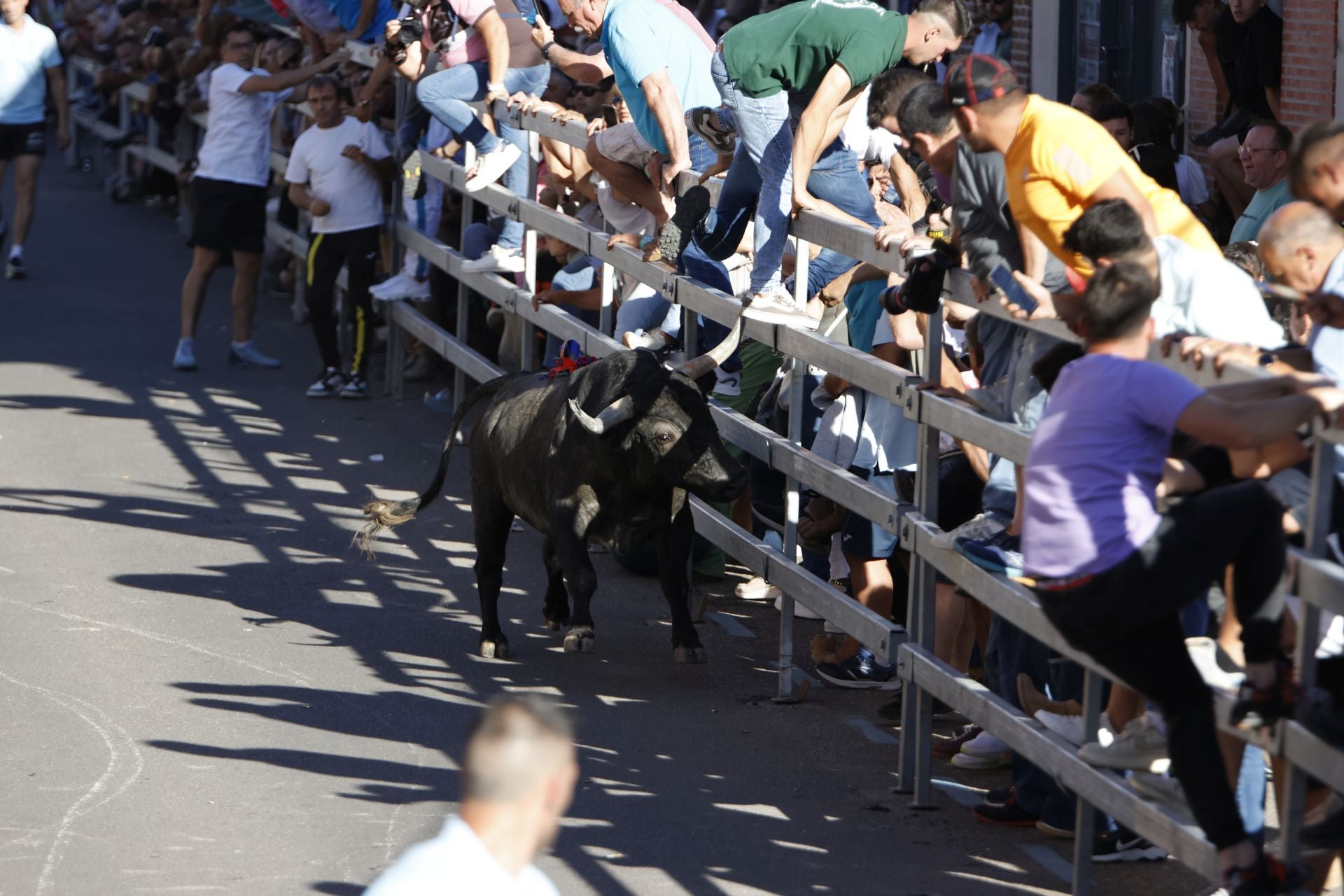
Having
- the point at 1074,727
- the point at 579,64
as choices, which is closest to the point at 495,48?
the point at 579,64

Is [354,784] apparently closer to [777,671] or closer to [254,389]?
[777,671]

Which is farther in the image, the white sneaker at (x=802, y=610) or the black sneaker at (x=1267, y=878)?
the white sneaker at (x=802, y=610)

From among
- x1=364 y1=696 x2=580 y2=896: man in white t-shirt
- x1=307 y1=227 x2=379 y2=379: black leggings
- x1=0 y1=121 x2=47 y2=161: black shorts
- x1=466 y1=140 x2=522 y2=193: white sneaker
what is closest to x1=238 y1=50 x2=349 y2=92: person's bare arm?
x1=307 y1=227 x2=379 y2=379: black leggings

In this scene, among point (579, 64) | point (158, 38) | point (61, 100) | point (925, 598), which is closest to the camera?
point (925, 598)

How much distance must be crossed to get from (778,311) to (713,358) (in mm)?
346

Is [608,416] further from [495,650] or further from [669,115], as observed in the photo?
[669,115]

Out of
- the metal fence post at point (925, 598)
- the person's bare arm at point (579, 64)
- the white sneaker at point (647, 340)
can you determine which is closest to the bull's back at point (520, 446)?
the white sneaker at point (647, 340)

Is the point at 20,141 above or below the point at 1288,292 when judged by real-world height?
below

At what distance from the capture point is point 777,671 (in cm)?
815

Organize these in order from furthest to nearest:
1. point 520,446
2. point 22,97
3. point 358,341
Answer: point 22,97, point 358,341, point 520,446

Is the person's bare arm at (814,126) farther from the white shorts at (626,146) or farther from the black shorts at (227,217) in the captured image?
the black shorts at (227,217)

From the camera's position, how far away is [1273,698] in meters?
4.35

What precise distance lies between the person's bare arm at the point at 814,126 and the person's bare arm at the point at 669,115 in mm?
1174

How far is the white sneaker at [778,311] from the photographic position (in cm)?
749
